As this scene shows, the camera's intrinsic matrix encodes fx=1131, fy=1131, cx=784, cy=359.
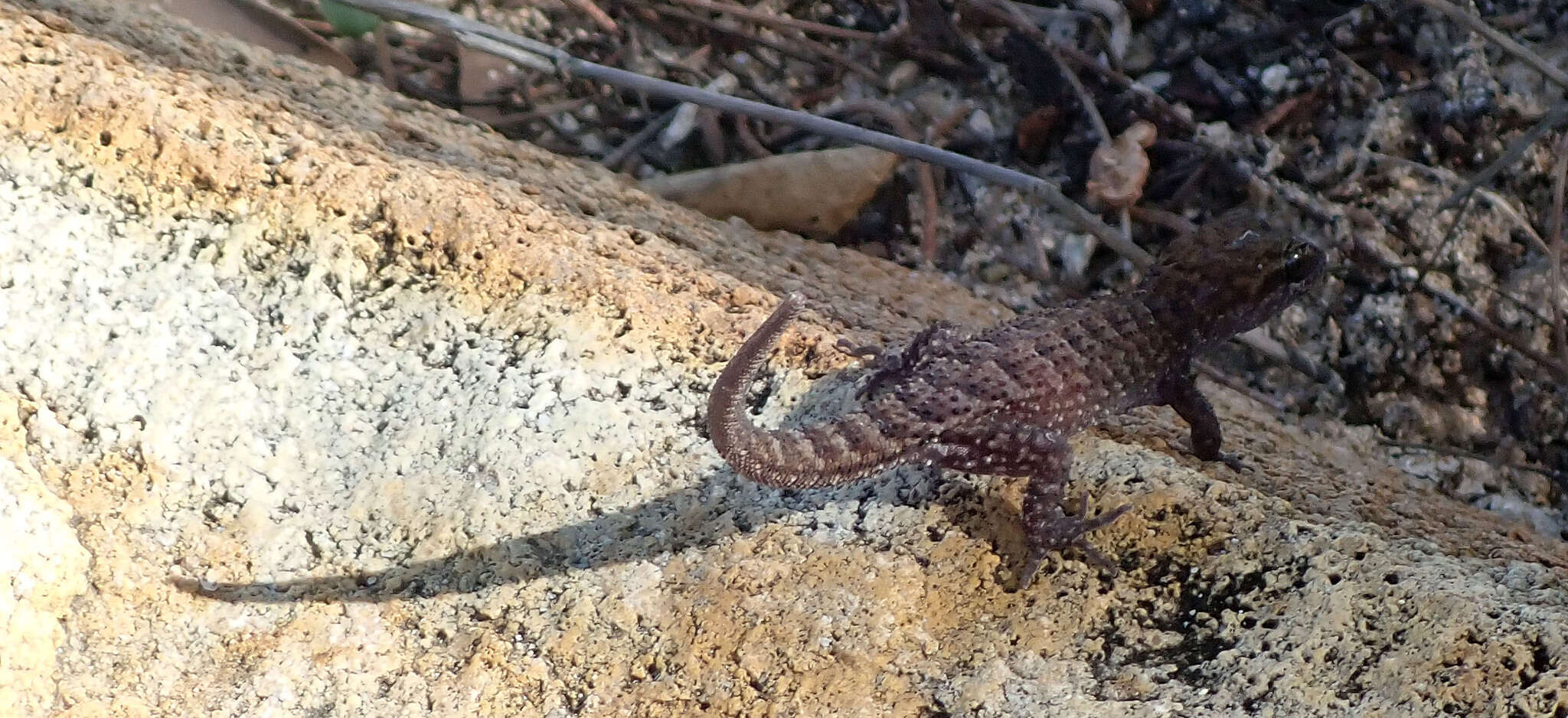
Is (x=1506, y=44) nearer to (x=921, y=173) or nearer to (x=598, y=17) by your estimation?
(x=921, y=173)

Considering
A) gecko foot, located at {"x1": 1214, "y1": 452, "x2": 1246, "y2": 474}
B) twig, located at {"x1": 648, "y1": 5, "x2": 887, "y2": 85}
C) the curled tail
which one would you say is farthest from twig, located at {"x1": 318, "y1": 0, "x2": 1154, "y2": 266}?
twig, located at {"x1": 648, "y1": 5, "x2": 887, "y2": 85}

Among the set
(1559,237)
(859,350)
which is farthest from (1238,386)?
(859,350)

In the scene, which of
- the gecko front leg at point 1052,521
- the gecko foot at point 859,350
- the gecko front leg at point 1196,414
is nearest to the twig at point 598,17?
the gecko foot at point 859,350

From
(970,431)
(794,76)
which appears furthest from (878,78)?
(970,431)

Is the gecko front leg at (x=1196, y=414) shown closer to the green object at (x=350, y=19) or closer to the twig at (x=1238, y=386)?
the twig at (x=1238, y=386)

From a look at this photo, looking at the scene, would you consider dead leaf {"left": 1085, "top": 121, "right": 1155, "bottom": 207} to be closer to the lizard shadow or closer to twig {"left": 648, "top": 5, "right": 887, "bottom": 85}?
twig {"left": 648, "top": 5, "right": 887, "bottom": 85}

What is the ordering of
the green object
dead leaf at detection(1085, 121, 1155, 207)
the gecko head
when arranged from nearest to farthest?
the gecko head < the green object < dead leaf at detection(1085, 121, 1155, 207)
